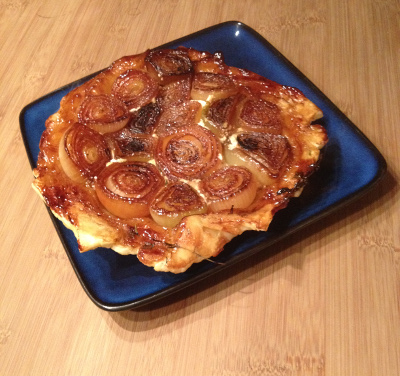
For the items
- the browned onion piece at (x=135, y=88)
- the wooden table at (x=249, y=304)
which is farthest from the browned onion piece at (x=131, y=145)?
the wooden table at (x=249, y=304)

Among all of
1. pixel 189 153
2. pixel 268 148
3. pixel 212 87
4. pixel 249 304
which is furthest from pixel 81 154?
pixel 249 304

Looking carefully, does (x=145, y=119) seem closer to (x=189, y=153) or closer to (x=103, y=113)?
(x=103, y=113)

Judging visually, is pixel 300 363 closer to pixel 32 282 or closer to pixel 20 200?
pixel 32 282

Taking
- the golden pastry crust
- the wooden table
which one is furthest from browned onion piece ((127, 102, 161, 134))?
the wooden table

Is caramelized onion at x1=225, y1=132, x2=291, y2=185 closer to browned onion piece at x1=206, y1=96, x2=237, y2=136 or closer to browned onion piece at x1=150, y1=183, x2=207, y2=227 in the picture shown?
browned onion piece at x1=206, y1=96, x2=237, y2=136

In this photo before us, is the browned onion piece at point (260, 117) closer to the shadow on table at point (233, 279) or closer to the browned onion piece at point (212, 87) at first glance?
the browned onion piece at point (212, 87)

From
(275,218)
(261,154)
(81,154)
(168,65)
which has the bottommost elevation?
(275,218)

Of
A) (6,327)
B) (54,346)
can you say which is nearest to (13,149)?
(6,327)
